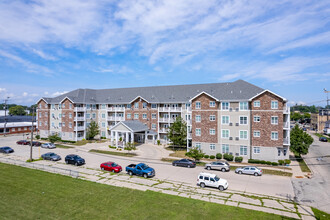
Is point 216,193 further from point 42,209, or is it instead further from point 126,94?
point 126,94

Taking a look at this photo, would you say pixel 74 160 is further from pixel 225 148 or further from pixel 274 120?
pixel 274 120

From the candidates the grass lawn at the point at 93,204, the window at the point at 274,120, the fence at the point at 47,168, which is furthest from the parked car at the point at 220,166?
the fence at the point at 47,168

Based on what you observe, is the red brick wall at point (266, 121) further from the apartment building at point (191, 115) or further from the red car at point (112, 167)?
Answer: the red car at point (112, 167)

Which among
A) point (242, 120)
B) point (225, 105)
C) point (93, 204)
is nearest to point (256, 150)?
point (242, 120)

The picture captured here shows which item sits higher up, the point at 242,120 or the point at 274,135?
the point at 242,120

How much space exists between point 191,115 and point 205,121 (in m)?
3.26

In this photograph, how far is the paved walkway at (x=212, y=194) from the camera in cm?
1833

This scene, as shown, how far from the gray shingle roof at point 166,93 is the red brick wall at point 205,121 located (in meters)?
2.55

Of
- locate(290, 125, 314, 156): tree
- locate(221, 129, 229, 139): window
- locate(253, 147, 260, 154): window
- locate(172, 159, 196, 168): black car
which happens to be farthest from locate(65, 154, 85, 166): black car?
locate(290, 125, 314, 156): tree

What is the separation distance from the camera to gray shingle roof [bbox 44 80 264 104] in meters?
40.1

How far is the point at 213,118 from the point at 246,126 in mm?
6176

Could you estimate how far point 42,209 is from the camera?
1859 centimetres

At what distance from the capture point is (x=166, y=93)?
55406 millimetres

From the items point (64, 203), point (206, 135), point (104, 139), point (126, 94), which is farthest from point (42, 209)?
point (126, 94)
